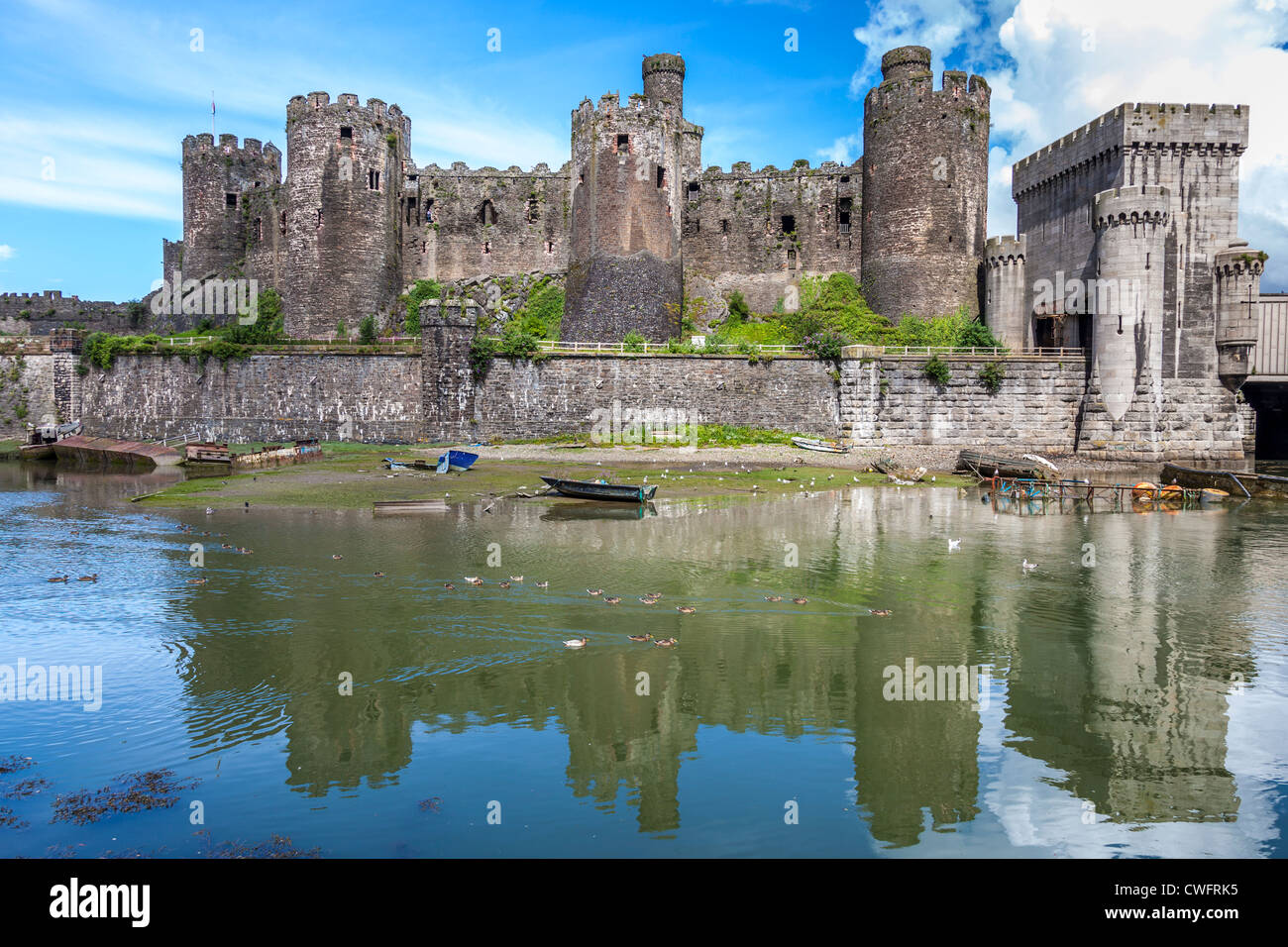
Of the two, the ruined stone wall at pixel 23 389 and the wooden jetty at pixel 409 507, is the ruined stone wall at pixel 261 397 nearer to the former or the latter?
the ruined stone wall at pixel 23 389

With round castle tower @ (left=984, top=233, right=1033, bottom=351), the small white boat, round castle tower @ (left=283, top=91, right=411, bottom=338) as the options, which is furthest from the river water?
round castle tower @ (left=283, top=91, right=411, bottom=338)

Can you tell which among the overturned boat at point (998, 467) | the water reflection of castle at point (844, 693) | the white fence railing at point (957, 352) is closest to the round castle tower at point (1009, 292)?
the white fence railing at point (957, 352)

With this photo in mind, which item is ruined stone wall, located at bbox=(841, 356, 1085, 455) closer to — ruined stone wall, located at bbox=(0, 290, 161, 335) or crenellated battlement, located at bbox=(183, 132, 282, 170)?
crenellated battlement, located at bbox=(183, 132, 282, 170)

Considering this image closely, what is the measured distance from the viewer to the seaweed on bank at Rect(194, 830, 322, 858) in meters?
7.79

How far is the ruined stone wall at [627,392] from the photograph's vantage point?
143 feet

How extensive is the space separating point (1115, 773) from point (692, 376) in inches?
1369

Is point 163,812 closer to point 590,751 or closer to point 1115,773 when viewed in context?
point 590,751

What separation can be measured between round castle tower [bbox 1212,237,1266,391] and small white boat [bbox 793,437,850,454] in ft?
55.1

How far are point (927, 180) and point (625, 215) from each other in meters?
15.9

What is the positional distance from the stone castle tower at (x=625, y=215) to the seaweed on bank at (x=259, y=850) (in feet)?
131

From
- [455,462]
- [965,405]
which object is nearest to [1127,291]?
[965,405]
